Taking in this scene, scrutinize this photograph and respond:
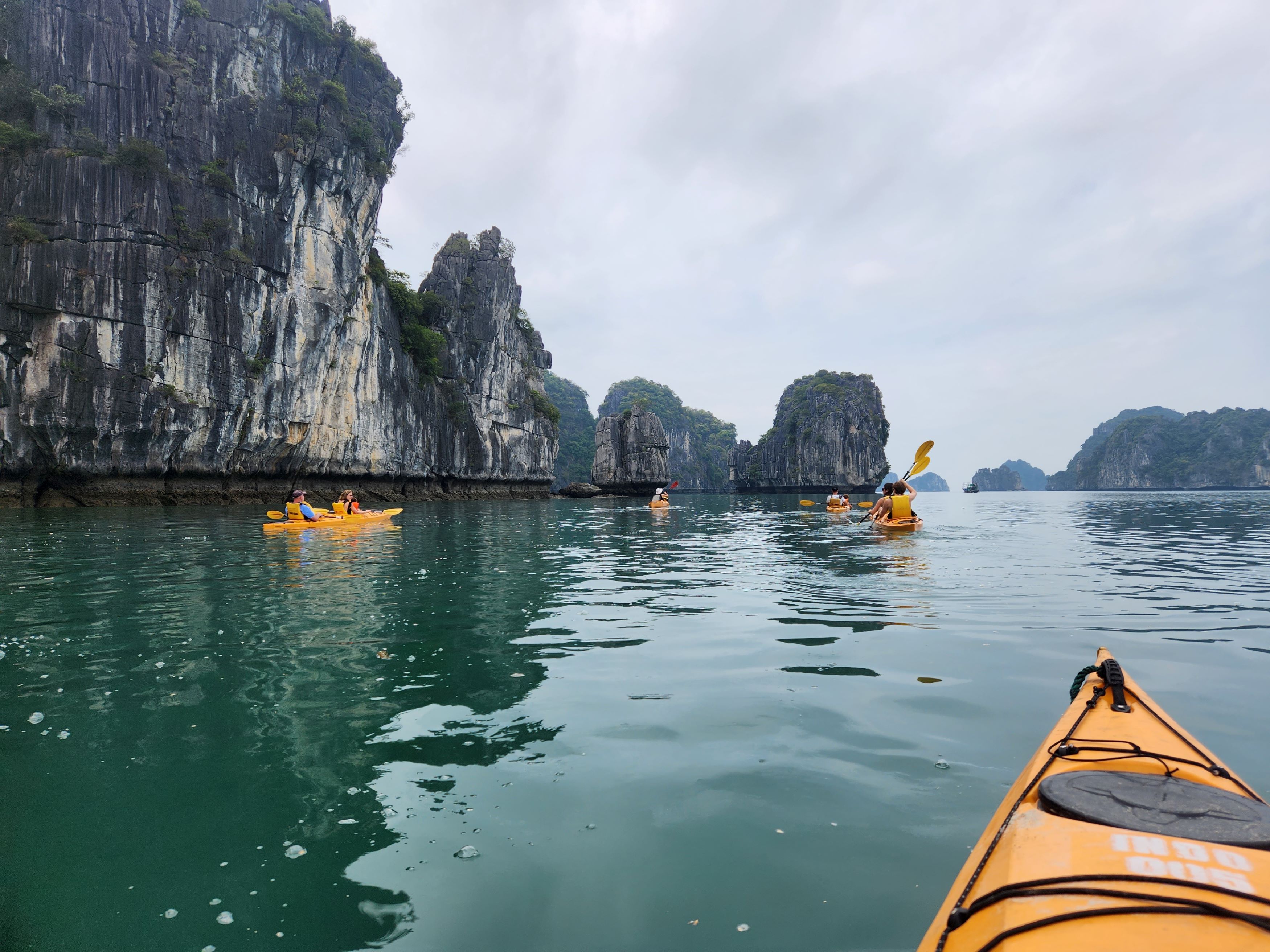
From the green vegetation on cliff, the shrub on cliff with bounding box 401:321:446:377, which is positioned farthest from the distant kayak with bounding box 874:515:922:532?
the green vegetation on cliff

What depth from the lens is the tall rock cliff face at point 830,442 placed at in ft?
305

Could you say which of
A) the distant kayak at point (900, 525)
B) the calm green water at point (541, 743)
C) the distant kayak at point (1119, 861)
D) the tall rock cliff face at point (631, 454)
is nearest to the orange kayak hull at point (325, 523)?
the calm green water at point (541, 743)

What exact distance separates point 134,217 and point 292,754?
35.7m

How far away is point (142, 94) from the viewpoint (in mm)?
29625

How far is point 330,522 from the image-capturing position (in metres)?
18.3

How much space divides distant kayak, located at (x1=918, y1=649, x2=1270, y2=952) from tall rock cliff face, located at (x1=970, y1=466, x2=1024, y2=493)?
181 meters

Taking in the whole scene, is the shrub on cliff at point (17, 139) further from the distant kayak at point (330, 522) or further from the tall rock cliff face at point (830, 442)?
the tall rock cliff face at point (830, 442)

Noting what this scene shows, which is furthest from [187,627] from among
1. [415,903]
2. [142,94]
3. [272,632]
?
[142,94]

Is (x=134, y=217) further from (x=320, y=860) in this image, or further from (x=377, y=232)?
(x=320, y=860)

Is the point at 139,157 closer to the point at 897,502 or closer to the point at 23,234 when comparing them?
the point at 23,234

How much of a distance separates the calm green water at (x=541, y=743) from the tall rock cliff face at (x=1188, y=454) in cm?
13454

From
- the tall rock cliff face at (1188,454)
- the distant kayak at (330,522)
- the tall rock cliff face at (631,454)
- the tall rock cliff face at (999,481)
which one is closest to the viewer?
the distant kayak at (330,522)

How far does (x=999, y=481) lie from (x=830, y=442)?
383 ft

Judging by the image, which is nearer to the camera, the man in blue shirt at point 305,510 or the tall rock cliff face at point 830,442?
the man in blue shirt at point 305,510
